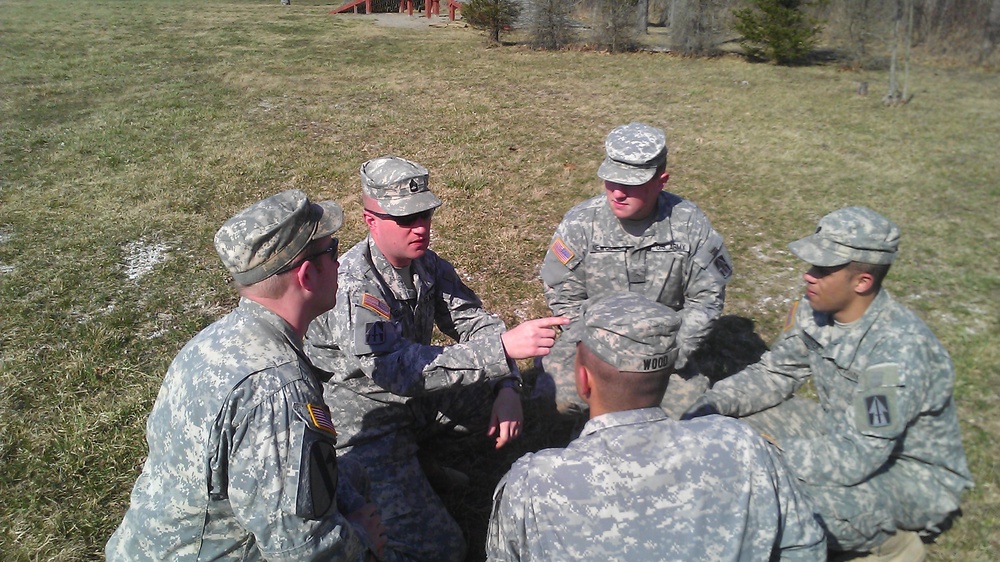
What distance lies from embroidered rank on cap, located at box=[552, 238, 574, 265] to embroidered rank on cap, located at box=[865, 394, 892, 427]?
1.76 meters

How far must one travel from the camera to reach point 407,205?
305 centimetres

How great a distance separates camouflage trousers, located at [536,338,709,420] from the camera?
3.63 meters

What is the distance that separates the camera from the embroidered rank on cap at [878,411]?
2.61 metres

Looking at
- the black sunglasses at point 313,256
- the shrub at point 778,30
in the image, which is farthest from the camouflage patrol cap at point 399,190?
the shrub at point 778,30

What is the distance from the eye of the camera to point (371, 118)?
10586mm

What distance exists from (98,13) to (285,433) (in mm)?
26376

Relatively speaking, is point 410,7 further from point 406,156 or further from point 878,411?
point 878,411

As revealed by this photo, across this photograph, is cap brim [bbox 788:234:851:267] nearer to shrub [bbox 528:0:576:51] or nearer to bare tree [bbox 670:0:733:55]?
bare tree [bbox 670:0:733:55]

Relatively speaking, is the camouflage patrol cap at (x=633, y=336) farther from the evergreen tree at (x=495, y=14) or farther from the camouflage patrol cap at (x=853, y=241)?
the evergreen tree at (x=495, y=14)

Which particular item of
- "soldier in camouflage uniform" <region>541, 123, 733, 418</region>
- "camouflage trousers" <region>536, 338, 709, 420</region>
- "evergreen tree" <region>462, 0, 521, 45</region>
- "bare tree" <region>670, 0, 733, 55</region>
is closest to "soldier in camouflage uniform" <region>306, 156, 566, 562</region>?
"camouflage trousers" <region>536, 338, 709, 420</region>

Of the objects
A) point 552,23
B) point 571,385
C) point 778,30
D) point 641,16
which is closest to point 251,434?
point 571,385

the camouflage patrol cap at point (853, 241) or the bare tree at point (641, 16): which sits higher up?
the bare tree at point (641, 16)

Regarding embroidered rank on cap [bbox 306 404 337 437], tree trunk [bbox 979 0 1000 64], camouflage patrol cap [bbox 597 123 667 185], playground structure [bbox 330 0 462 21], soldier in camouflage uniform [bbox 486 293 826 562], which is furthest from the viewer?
playground structure [bbox 330 0 462 21]

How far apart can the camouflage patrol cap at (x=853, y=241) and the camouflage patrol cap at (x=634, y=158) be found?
36.4 inches
